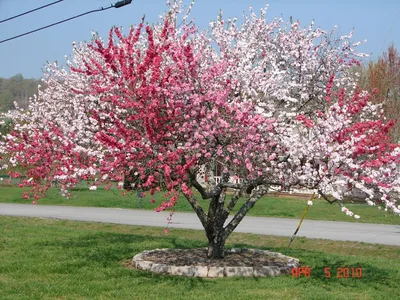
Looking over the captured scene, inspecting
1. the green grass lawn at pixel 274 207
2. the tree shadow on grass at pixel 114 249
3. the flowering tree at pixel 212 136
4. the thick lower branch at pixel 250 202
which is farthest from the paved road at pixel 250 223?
the flowering tree at pixel 212 136

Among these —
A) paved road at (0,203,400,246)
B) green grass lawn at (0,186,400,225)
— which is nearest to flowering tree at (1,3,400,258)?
paved road at (0,203,400,246)

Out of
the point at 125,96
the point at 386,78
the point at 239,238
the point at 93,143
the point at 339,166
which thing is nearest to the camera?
the point at 339,166

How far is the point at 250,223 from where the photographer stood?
2047cm

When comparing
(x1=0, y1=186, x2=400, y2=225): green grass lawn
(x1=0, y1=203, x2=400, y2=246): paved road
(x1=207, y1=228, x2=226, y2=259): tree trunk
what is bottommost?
(x1=207, y1=228, x2=226, y2=259): tree trunk

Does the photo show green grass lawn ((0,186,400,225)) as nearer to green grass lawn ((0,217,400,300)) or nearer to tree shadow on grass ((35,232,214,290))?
tree shadow on grass ((35,232,214,290))

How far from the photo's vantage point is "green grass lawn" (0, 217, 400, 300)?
29.2 ft

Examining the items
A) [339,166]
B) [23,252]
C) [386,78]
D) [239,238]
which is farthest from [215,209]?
[386,78]

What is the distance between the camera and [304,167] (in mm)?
8891

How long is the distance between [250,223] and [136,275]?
1058cm

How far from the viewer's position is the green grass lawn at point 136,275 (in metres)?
8.89

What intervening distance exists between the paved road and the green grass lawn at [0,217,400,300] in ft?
6.35

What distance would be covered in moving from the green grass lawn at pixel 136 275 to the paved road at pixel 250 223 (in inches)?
76.2

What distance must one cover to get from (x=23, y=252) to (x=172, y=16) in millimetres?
6035

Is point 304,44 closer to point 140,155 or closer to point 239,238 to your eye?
point 140,155
